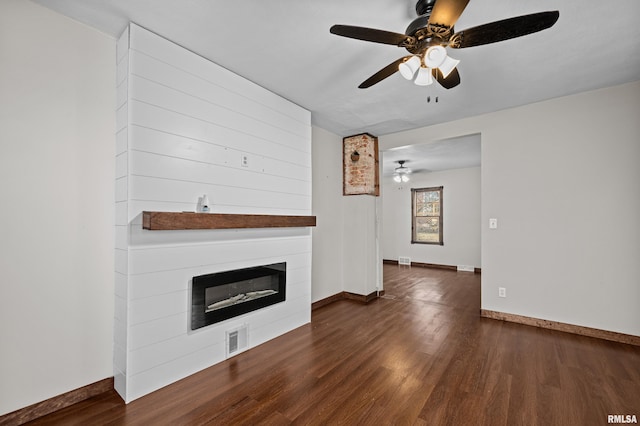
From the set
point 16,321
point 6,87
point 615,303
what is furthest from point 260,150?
point 615,303

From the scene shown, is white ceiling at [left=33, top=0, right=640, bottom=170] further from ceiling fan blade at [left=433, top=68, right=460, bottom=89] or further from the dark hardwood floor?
the dark hardwood floor

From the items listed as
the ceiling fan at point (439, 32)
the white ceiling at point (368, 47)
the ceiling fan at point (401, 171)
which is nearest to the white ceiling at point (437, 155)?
the ceiling fan at point (401, 171)

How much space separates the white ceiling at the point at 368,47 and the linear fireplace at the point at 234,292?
6.80ft

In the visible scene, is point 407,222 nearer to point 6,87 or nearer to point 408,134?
point 408,134

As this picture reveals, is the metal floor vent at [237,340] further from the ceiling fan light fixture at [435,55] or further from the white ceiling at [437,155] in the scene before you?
the white ceiling at [437,155]

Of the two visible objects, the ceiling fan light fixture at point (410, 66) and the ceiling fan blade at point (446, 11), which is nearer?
the ceiling fan blade at point (446, 11)

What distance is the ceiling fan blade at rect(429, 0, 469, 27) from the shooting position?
4.81 ft

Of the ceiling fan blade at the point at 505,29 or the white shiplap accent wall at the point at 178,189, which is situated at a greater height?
the ceiling fan blade at the point at 505,29

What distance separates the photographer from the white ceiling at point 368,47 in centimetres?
196

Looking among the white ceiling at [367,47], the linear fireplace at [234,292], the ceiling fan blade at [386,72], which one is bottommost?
the linear fireplace at [234,292]

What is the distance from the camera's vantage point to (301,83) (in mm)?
3035

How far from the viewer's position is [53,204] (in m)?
2.00

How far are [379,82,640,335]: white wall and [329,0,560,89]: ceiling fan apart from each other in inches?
96.1

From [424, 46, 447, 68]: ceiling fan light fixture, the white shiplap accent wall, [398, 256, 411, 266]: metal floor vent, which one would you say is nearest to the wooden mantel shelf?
the white shiplap accent wall
